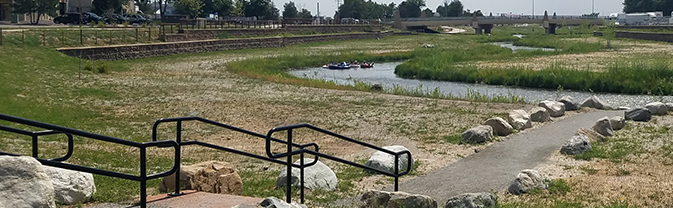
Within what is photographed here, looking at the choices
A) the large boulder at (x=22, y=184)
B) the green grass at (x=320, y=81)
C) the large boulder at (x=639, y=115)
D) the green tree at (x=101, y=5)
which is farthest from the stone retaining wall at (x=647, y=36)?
the large boulder at (x=22, y=184)

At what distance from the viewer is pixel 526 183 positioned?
43.6ft

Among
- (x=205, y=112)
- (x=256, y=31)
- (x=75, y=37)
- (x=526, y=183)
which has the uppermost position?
(x=256, y=31)

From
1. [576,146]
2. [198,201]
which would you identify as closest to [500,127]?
[576,146]

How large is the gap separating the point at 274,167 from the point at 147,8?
113m

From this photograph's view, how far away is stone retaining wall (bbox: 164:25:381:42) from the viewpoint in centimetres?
6549

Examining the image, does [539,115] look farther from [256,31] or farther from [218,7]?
[218,7]

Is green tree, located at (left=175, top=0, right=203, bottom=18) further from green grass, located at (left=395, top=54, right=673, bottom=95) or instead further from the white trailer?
the white trailer

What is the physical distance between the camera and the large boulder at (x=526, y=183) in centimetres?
1323

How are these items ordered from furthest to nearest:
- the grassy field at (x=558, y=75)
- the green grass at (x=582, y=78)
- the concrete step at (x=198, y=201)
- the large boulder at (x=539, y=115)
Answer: the grassy field at (x=558, y=75) < the green grass at (x=582, y=78) < the large boulder at (x=539, y=115) < the concrete step at (x=198, y=201)

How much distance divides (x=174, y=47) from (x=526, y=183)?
4808cm

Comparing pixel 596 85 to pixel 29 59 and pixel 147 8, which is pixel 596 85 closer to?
pixel 29 59

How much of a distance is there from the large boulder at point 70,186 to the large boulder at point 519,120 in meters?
14.9

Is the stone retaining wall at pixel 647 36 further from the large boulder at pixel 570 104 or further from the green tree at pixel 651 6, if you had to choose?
the green tree at pixel 651 6

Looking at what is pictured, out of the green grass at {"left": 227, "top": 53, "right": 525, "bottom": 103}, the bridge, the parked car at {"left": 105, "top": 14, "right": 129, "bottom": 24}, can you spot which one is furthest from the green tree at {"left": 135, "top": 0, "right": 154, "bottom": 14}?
the green grass at {"left": 227, "top": 53, "right": 525, "bottom": 103}
